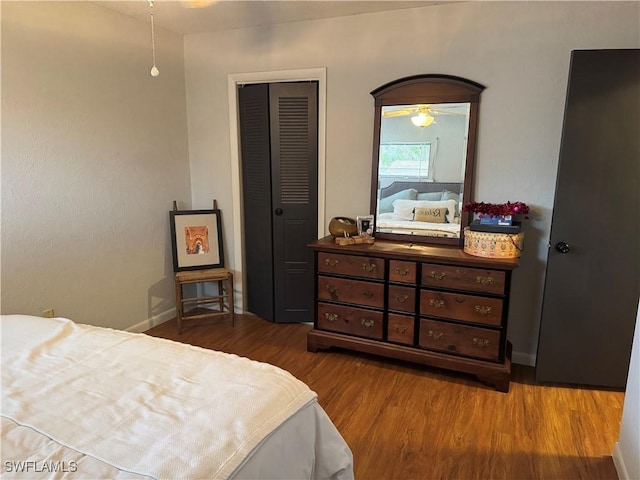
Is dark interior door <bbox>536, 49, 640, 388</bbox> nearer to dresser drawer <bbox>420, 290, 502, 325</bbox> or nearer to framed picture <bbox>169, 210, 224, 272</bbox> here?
dresser drawer <bbox>420, 290, 502, 325</bbox>

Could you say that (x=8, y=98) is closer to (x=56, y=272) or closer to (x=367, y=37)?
(x=56, y=272)

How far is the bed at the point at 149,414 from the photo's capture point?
96cm

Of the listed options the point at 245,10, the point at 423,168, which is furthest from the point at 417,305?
the point at 245,10

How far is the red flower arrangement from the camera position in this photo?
2547mm

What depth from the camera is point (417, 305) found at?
2.68 m

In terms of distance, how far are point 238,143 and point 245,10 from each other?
102 centimetres

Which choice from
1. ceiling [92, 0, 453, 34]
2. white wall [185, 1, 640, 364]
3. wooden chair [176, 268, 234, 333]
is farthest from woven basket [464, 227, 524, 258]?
wooden chair [176, 268, 234, 333]

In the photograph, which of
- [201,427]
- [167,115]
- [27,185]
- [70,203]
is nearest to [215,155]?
[167,115]

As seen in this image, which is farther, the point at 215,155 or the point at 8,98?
the point at 215,155

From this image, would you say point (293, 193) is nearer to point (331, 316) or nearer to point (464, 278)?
point (331, 316)

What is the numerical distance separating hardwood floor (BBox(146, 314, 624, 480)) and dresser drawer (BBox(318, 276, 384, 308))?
44cm

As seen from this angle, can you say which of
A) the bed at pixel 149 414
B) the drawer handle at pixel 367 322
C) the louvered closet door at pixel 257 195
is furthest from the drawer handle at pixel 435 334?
the louvered closet door at pixel 257 195

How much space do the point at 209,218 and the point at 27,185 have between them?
4.58 ft

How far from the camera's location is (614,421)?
225cm
